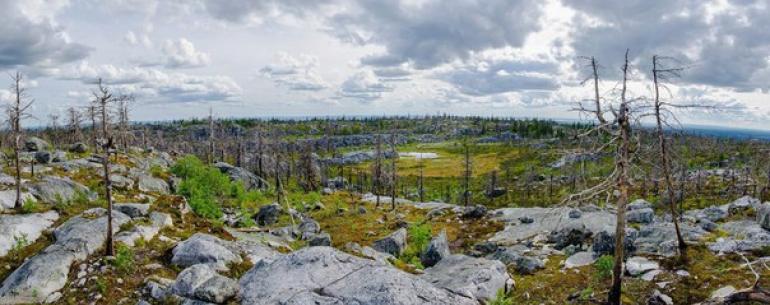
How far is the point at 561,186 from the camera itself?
17188cm

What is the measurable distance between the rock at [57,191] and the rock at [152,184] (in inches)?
644

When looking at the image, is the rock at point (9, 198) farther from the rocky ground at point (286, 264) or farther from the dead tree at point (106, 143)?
the dead tree at point (106, 143)

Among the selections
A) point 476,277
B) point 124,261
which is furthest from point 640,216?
point 124,261

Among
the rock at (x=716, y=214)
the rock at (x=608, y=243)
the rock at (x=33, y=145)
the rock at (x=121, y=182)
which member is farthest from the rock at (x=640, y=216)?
the rock at (x=33, y=145)

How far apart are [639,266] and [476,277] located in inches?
462

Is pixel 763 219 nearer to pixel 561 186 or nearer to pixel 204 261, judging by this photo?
pixel 204 261

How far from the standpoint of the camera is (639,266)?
30250 millimetres

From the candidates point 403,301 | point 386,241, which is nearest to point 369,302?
point 403,301

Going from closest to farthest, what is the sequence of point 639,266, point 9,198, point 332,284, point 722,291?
point 332,284 < point 722,291 < point 639,266 < point 9,198

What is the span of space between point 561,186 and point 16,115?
167000 mm

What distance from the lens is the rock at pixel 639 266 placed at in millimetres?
29812

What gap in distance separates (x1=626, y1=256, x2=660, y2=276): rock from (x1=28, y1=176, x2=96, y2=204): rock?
43.9 meters

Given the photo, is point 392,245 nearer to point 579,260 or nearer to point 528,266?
point 528,266

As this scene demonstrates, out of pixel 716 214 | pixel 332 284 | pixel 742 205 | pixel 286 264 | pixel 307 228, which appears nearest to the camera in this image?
pixel 332 284
